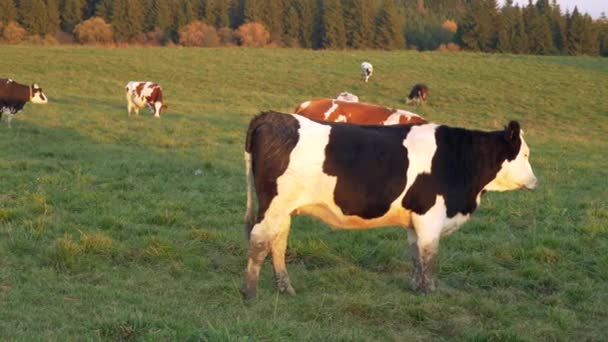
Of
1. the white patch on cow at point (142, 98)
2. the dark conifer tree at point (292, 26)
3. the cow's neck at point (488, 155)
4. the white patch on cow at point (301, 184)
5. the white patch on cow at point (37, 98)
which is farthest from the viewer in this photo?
the dark conifer tree at point (292, 26)

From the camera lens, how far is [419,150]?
22.1ft

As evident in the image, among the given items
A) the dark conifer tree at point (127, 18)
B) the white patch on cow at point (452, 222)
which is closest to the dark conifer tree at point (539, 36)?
the dark conifer tree at point (127, 18)

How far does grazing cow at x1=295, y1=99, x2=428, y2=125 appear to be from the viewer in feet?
40.6

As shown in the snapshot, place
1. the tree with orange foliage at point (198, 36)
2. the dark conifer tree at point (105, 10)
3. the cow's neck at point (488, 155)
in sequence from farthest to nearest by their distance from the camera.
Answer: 1. the dark conifer tree at point (105, 10)
2. the tree with orange foliage at point (198, 36)
3. the cow's neck at point (488, 155)

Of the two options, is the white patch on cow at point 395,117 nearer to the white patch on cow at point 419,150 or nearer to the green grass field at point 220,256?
the green grass field at point 220,256

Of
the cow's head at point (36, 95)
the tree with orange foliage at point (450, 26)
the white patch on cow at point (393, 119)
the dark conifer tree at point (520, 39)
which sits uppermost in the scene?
the tree with orange foliage at point (450, 26)

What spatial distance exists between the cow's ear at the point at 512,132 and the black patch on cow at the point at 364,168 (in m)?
1.35

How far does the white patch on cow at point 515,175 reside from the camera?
7.39 metres

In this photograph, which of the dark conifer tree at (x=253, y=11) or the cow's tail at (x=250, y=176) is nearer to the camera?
the cow's tail at (x=250, y=176)

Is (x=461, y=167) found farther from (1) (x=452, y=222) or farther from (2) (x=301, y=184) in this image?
(2) (x=301, y=184)

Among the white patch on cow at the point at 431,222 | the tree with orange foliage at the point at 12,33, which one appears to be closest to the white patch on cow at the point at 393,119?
the white patch on cow at the point at 431,222

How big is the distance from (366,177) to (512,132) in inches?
73.7

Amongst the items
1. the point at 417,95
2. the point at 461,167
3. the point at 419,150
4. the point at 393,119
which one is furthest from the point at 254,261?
the point at 417,95

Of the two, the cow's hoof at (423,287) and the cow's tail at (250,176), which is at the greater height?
the cow's tail at (250,176)
